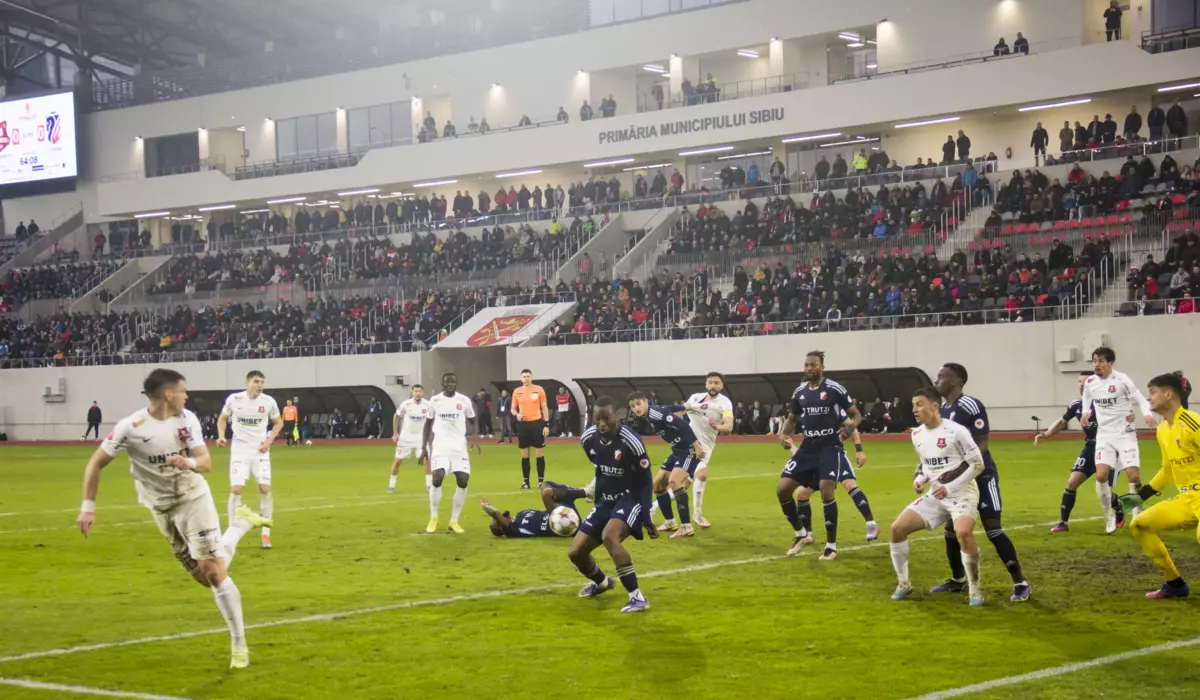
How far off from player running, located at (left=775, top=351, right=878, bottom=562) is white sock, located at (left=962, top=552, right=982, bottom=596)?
364 centimetres

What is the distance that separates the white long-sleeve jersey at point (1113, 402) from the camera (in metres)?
16.4

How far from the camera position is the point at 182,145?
75875 millimetres

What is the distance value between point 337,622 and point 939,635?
537cm

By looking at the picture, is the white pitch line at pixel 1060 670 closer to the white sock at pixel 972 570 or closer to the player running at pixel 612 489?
the white sock at pixel 972 570

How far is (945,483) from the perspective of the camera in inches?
472

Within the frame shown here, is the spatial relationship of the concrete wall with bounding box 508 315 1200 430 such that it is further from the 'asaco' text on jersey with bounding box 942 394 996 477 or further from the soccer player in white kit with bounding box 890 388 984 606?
the soccer player in white kit with bounding box 890 388 984 606

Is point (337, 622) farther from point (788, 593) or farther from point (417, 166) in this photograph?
point (417, 166)

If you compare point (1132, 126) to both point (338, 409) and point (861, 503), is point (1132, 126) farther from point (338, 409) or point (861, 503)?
point (861, 503)

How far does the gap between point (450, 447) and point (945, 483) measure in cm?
912

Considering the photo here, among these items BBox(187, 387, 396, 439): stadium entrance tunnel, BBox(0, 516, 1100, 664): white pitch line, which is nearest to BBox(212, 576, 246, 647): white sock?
BBox(0, 516, 1100, 664): white pitch line

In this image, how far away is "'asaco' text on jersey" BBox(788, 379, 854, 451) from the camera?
15.9 meters

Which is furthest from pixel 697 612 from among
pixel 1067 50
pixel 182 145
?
pixel 182 145

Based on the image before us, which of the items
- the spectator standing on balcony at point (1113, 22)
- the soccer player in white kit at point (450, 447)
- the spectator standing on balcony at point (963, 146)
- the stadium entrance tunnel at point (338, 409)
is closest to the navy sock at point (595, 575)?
the soccer player in white kit at point (450, 447)

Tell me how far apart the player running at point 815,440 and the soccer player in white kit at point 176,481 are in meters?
7.46
